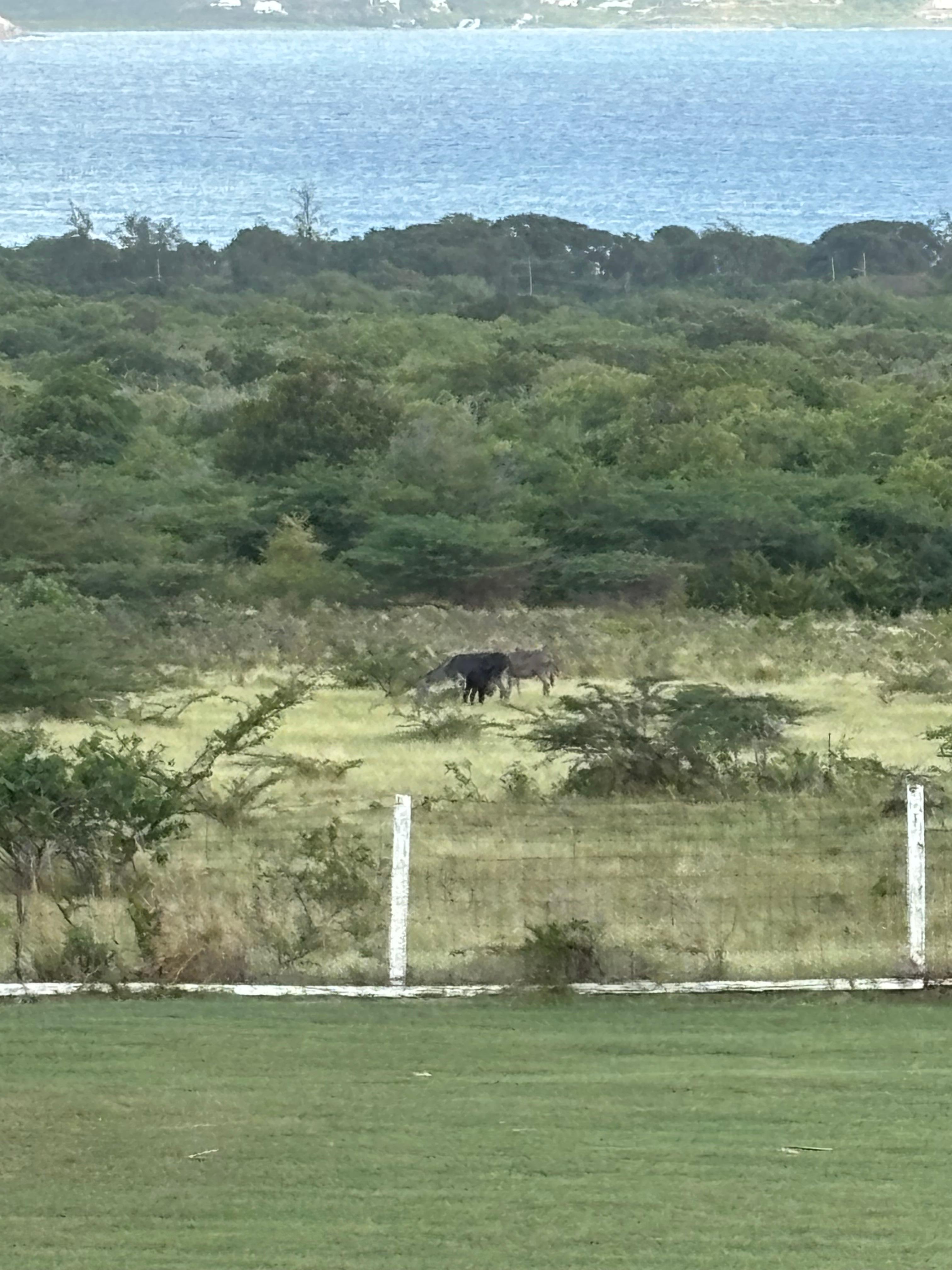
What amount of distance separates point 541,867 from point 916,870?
3.01m

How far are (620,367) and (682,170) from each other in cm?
15071

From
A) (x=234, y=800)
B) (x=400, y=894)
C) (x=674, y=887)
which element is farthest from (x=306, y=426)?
(x=400, y=894)

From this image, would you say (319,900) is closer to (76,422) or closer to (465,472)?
(465,472)

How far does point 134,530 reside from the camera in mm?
27188

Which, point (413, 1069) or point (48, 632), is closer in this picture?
point (413, 1069)

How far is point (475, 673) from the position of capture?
62.1 ft

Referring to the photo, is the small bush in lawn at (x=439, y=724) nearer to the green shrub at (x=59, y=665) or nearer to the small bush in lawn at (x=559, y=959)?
the green shrub at (x=59, y=665)

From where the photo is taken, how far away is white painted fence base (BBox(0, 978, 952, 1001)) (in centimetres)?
756

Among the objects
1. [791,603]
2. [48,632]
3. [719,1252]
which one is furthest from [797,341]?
[719,1252]

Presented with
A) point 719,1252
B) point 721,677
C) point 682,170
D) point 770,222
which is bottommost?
point 719,1252

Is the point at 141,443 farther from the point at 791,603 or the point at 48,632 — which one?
the point at 48,632

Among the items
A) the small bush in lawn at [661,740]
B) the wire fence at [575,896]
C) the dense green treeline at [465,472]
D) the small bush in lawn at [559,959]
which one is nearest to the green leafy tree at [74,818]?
the wire fence at [575,896]

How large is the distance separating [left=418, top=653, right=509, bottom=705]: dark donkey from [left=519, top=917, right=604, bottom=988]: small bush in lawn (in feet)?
35.9

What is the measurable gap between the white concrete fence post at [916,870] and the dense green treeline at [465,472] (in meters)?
11.1
